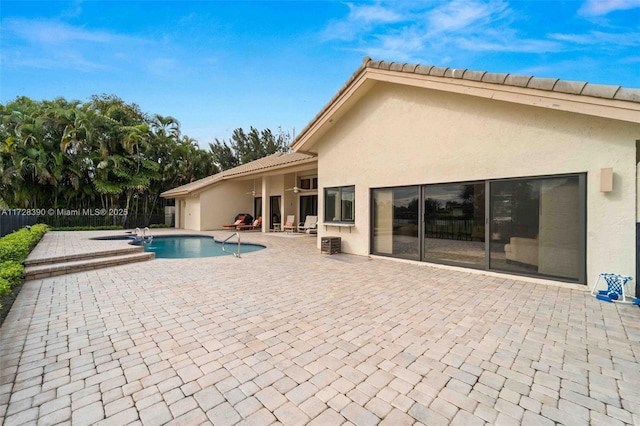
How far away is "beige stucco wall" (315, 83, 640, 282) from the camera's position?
5.59 meters

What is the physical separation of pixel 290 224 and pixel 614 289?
15.6m

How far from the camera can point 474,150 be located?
7379 millimetres

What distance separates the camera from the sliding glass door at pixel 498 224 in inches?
242

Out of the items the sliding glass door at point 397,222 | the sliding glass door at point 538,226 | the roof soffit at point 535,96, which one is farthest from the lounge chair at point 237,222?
the sliding glass door at point 538,226

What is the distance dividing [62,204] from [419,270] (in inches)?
1004

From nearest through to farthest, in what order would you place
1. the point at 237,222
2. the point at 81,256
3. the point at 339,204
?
1. the point at 81,256
2. the point at 339,204
3. the point at 237,222

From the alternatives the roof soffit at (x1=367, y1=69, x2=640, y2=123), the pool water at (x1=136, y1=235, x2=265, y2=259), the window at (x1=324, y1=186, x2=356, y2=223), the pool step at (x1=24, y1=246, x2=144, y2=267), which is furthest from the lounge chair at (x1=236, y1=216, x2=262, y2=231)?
the roof soffit at (x1=367, y1=69, x2=640, y2=123)

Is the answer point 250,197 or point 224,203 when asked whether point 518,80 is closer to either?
point 224,203

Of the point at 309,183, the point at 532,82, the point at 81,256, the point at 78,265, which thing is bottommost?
the point at 78,265

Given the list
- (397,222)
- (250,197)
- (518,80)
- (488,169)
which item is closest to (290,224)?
(250,197)

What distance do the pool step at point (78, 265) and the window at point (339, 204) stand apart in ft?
21.7

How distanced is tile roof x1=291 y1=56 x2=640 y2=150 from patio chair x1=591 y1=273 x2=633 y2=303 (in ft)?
10.6

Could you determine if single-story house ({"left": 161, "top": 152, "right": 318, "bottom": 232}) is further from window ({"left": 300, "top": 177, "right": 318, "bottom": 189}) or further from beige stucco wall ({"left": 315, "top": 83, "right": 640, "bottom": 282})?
beige stucco wall ({"left": 315, "top": 83, "right": 640, "bottom": 282})

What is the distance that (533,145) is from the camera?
6.49m
